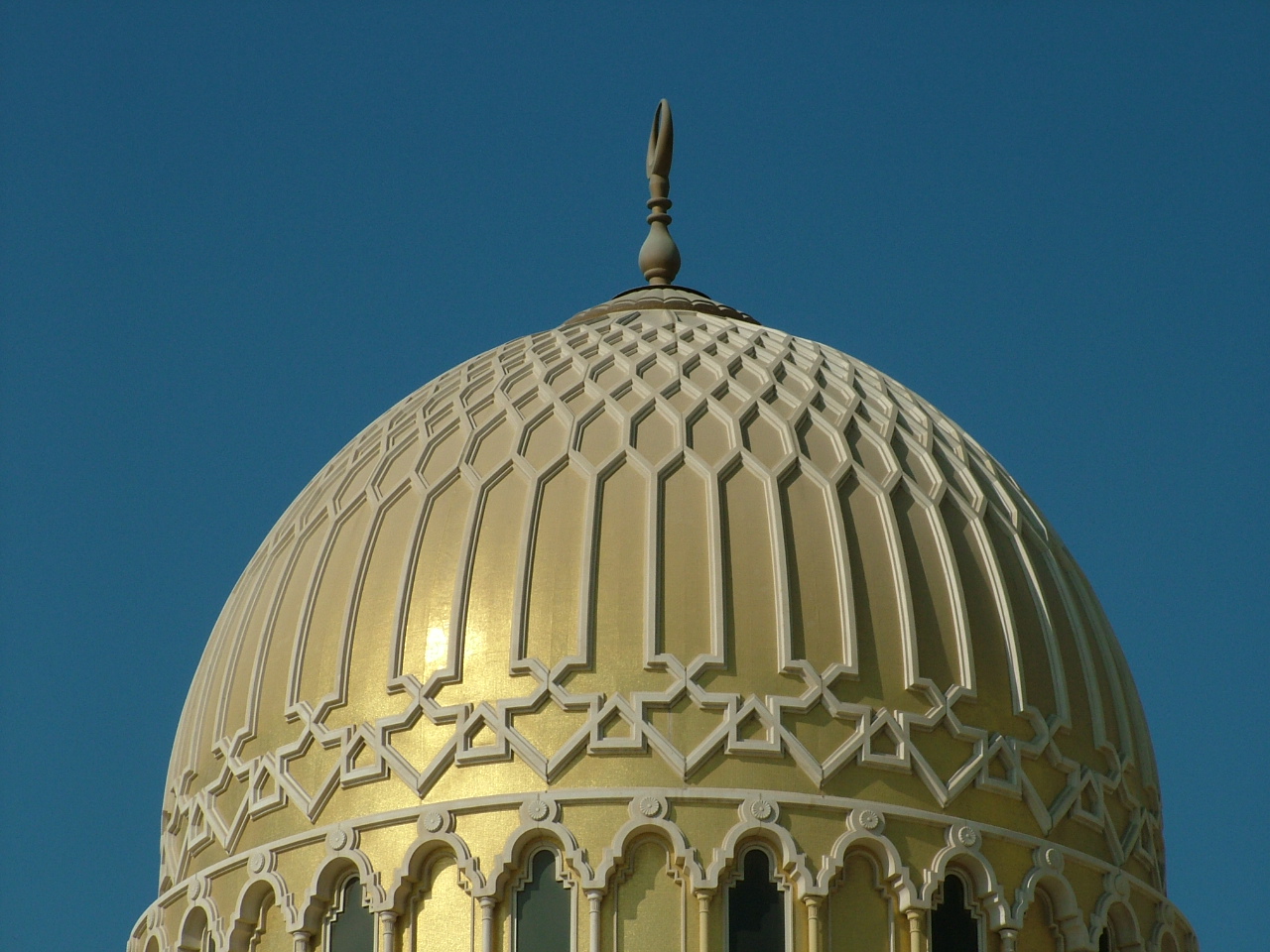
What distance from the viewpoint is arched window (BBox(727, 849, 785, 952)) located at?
2155cm

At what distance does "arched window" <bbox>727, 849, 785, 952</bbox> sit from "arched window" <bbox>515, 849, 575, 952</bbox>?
4.12 feet

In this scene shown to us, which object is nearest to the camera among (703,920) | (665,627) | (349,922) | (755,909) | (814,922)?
(703,920)

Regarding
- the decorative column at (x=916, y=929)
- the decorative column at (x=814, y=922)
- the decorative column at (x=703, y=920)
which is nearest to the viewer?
A: the decorative column at (x=703, y=920)

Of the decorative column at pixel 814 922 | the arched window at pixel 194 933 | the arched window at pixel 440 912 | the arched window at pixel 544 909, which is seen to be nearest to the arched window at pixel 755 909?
the decorative column at pixel 814 922

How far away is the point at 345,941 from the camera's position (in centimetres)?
2239

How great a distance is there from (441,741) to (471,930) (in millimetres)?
1597

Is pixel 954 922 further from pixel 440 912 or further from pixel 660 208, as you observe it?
pixel 660 208

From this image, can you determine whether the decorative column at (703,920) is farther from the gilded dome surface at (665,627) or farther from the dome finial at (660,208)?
the dome finial at (660,208)

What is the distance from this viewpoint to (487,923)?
21.7 meters

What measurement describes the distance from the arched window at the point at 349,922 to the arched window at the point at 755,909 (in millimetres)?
2889

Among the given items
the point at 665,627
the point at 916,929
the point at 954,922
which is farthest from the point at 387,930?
the point at 954,922

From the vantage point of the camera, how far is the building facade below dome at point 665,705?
21844mm

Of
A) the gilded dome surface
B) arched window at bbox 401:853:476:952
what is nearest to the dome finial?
the gilded dome surface

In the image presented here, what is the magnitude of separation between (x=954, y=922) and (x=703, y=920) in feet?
6.99
